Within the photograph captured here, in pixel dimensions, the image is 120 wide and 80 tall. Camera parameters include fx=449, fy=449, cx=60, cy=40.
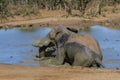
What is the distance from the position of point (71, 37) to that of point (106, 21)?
58.3ft

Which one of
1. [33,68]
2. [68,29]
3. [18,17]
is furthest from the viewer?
[18,17]

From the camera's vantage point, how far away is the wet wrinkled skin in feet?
37.4

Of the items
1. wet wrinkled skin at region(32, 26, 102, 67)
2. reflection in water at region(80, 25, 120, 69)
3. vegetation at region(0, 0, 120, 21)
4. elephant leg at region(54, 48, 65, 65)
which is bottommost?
vegetation at region(0, 0, 120, 21)

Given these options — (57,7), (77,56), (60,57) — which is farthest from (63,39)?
(57,7)

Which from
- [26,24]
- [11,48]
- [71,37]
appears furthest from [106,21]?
[71,37]

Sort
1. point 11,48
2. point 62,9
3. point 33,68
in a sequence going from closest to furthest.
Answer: point 33,68 < point 11,48 < point 62,9

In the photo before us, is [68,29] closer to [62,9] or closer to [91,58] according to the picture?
[91,58]

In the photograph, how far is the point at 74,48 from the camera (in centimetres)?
1184

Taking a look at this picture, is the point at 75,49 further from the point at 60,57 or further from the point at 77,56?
the point at 60,57

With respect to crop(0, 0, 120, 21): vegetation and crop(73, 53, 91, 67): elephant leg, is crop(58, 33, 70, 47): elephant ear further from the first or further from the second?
crop(0, 0, 120, 21): vegetation

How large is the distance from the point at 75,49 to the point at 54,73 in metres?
1.97

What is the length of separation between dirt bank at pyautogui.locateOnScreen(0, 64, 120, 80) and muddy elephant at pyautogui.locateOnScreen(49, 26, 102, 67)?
2.39ft

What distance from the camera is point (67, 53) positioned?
12.2 metres

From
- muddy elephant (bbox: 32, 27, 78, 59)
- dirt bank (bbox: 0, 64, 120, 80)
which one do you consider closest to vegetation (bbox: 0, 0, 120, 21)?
muddy elephant (bbox: 32, 27, 78, 59)
